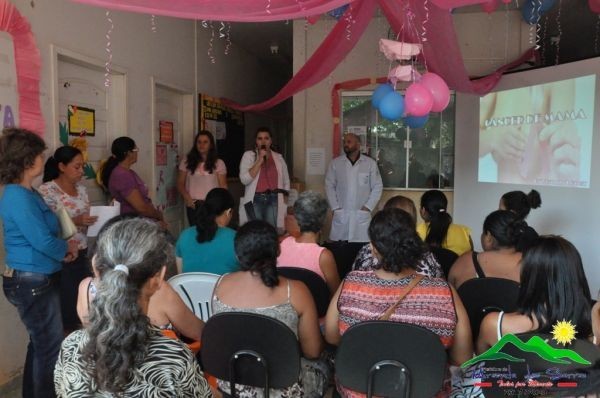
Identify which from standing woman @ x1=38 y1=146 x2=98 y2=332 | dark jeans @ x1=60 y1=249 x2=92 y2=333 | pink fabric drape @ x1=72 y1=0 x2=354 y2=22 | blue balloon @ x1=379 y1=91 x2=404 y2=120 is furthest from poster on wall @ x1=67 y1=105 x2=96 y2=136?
blue balloon @ x1=379 y1=91 x2=404 y2=120

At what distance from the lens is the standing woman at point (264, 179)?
4844mm

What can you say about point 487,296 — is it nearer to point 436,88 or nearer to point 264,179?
point 436,88

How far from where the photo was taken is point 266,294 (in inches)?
70.8

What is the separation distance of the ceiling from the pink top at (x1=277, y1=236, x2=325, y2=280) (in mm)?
3848

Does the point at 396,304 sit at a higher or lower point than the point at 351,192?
lower

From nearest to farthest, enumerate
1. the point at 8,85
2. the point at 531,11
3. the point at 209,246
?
the point at 209,246 → the point at 8,85 → the point at 531,11

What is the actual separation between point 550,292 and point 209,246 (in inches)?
63.5

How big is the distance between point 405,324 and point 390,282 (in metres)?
0.24

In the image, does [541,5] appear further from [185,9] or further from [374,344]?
[374,344]

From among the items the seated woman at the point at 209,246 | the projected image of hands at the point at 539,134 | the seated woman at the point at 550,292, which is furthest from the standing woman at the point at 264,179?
the seated woman at the point at 550,292

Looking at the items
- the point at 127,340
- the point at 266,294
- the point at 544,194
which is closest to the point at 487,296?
the point at 266,294

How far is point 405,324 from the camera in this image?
149 cm

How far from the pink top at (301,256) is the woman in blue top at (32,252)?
106 cm

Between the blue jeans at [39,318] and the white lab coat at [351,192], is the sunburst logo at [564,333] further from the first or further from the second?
the white lab coat at [351,192]
